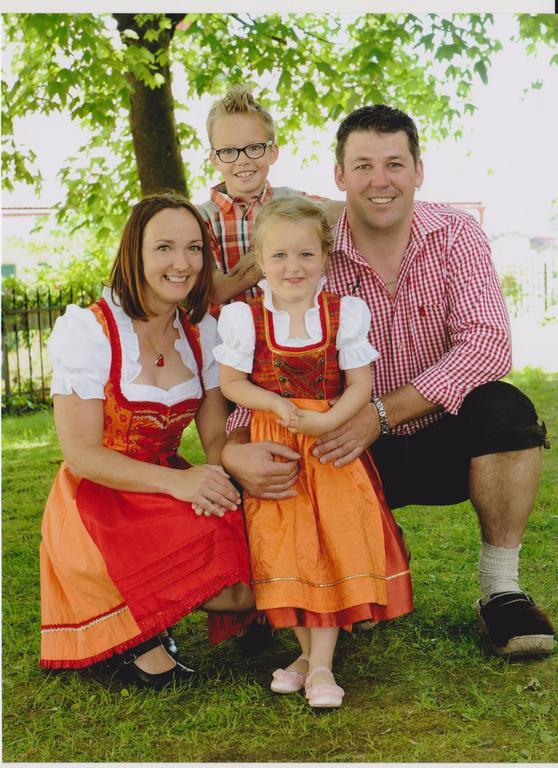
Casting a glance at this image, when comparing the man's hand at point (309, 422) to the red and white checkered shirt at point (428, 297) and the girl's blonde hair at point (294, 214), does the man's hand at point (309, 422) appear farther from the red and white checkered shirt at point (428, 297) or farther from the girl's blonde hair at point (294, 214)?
the girl's blonde hair at point (294, 214)

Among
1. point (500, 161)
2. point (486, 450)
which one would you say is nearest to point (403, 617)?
point (486, 450)

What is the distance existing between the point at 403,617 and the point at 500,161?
811cm

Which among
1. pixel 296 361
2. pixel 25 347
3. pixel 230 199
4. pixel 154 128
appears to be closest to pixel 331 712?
pixel 296 361

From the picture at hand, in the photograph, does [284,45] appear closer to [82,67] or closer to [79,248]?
[82,67]

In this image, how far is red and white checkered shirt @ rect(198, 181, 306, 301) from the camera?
322 cm

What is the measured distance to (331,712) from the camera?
238cm

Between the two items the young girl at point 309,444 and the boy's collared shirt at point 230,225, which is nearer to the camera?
the young girl at point 309,444

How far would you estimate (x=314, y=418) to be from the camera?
2523mm

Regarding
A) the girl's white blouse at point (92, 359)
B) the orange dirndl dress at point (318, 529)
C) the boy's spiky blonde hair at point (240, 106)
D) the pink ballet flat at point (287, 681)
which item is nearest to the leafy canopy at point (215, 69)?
the boy's spiky blonde hair at point (240, 106)

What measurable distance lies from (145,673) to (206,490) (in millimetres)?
554

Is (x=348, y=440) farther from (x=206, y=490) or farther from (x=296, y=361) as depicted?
(x=206, y=490)

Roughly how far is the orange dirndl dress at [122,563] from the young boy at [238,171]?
0.74m

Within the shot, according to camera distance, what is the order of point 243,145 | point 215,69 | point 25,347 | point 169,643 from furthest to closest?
point 25,347
point 215,69
point 243,145
point 169,643

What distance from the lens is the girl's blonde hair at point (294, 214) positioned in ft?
8.39
